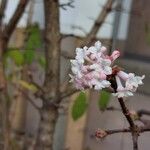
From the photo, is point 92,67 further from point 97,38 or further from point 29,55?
point 97,38

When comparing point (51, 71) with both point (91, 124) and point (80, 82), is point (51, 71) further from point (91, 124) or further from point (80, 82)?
point (91, 124)

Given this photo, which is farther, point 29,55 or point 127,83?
point 29,55

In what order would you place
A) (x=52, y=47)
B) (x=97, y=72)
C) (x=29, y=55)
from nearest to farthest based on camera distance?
1. (x=97, y=72)
2. (x=52, y=47)
3. (x=29, y=55)

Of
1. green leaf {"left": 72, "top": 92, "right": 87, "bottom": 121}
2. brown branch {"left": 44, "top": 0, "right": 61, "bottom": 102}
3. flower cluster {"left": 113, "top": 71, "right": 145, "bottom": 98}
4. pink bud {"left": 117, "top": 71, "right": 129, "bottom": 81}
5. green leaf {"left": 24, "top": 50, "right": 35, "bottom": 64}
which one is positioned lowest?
flower cluster {"left": 113, "top": 71, "right": 145, "bottom": 98}

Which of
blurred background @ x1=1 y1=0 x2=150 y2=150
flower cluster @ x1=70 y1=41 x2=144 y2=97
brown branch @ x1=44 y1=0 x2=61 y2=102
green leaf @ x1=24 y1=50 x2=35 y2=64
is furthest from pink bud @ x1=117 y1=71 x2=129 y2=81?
blurred background @ x1=1 y1=0 x2=150 y2=150

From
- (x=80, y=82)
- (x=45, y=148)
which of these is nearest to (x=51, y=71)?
(x=45, y=148)

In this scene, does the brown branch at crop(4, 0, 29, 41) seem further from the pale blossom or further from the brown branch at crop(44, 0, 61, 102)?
the pale blossom

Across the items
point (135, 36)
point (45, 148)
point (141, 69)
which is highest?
point (135, 36)

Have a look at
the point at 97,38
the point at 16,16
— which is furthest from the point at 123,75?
the point at 97,38
